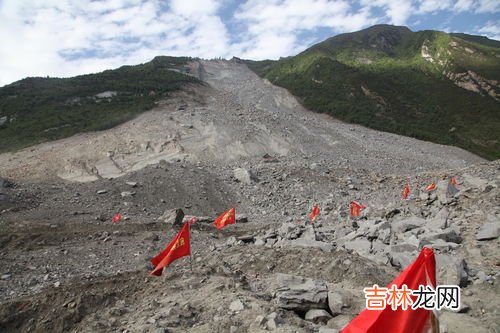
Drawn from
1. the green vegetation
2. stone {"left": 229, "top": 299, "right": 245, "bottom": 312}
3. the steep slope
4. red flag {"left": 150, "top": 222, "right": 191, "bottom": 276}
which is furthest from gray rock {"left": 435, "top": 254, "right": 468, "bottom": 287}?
the green vegetation

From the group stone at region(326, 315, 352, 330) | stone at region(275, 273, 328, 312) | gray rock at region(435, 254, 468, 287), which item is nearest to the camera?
stone at region(326, 315, 352, 330)

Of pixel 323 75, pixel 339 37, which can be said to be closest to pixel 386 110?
pixel 323 75

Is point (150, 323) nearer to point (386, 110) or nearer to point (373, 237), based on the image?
point (373, 237)

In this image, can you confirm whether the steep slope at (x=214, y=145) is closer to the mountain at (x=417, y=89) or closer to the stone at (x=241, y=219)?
the mountain at (x=417, y=89)

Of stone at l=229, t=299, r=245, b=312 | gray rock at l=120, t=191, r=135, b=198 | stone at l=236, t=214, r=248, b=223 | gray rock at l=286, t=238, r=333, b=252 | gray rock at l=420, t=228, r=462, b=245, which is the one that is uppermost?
gray rock at l=120, t=191, r=135, b=198

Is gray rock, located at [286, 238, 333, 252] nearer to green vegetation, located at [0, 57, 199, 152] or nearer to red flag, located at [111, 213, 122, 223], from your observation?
red flag, located at [111, 213, 122, 223]

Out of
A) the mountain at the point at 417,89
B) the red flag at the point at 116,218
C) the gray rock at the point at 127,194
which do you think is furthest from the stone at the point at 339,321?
the mountain at the point at 417,89

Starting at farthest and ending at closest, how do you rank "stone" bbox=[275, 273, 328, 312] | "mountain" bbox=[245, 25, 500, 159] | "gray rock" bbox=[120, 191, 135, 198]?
"mountain" bbox=[245, 25, 500, 159] → "gray rock" bbox=[120, 191, 135, 198] → "stone" bbox=[275, 273, 328, 312]

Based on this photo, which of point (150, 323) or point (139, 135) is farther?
point (139, 135)

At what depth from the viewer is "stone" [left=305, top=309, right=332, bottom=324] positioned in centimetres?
603

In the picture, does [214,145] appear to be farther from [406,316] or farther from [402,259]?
[406,316]

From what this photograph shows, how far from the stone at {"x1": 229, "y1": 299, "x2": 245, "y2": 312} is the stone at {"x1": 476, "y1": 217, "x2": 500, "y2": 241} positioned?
6.03 meters

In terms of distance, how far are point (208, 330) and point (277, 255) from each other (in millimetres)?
3541

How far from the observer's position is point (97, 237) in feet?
40.7
